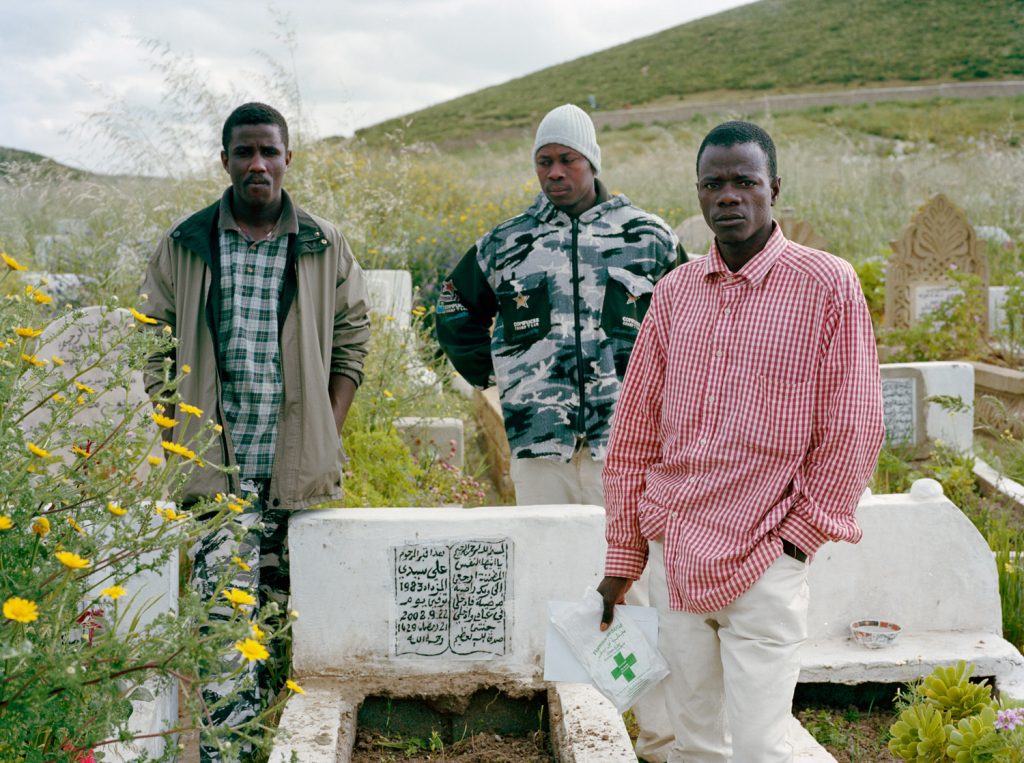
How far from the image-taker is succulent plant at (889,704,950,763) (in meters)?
2.65

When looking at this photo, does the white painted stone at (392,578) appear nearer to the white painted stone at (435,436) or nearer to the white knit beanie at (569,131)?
the white knit beanie at (569,131)

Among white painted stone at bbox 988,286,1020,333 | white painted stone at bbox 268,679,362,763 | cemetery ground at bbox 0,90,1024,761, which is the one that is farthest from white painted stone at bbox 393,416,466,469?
white painted stone at bbox 988,286,1020,333

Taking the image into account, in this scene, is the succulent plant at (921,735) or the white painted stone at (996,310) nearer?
the succulent plant at (921,735)

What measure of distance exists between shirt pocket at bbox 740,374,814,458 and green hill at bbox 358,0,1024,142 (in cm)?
3844

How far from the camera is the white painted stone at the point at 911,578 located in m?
3.82

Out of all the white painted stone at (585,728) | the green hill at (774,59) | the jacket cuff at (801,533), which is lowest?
the white painted stone at (585,728)

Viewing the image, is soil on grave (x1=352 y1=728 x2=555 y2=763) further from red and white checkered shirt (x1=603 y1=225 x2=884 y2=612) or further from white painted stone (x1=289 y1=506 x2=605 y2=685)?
red and white checkered shirt (x1=603 y1=225 x2=884 y2=612)

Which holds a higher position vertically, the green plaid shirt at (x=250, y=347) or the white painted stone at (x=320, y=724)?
the green plaid shirt at (x=250, y=347)

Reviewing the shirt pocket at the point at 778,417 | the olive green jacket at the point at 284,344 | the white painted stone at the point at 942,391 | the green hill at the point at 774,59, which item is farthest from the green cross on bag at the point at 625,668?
the green hill at the point at 774,59

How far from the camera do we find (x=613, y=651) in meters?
2.59

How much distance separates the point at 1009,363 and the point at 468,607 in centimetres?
580

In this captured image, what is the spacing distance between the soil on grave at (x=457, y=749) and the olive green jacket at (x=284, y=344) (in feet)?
2.58

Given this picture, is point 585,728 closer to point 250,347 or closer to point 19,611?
point 250,347

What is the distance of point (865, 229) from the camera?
43.0 feet
